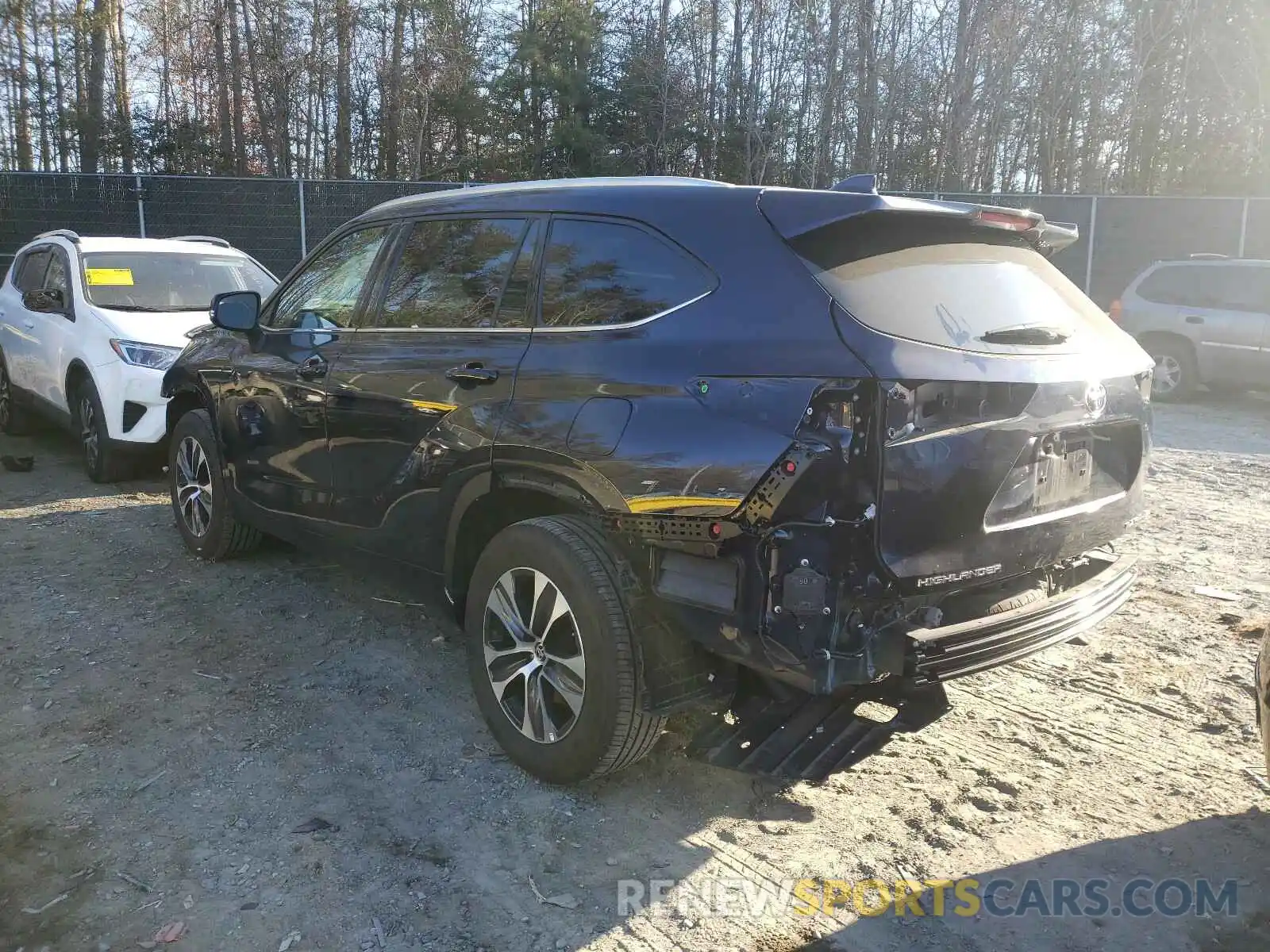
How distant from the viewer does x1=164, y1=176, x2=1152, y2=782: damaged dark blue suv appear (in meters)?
2.64

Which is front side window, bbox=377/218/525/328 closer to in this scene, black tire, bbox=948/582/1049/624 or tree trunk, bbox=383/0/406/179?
black tire, bbox=948/582/1049/624

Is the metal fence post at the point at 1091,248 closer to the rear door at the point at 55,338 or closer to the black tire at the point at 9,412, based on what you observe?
the rear door at the point at 55,338

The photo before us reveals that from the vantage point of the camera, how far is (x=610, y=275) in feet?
10.7

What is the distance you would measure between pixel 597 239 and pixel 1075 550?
1.84m

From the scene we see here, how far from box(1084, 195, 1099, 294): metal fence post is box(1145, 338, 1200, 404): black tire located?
17.6 feet

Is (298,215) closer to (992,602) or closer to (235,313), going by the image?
(235,313)

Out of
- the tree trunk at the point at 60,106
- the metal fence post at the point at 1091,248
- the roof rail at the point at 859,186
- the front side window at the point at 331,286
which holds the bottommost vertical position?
the front side window at the point at 331,286

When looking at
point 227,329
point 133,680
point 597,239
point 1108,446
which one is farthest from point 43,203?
point 1108,446

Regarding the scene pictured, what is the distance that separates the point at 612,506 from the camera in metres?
2.99

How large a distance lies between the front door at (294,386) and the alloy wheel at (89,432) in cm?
278

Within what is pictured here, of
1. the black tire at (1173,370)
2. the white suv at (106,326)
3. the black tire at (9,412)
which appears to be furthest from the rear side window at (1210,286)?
the black tire at (9,412)

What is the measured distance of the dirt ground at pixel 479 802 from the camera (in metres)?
2.69

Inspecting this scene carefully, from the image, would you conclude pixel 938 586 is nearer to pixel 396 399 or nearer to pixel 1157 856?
pixel 1157 856

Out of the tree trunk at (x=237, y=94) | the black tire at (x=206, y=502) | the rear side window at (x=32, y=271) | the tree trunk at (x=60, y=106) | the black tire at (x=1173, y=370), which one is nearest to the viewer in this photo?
the black tire at (x=206, y=502)
